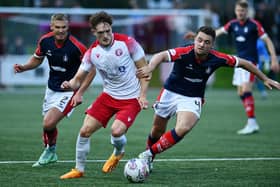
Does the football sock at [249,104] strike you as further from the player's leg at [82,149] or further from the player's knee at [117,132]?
the player's leg at [82,149]

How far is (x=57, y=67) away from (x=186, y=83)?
1998mm

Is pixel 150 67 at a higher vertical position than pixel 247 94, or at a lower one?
higher

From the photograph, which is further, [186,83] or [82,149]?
[186,83]

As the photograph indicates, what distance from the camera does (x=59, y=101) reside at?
1124cm

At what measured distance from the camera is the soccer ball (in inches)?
363

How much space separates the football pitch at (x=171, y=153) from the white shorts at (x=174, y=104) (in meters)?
0.76

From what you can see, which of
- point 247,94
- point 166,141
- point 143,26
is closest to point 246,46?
point 247,94

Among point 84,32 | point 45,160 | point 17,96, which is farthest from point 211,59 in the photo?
point 84,32

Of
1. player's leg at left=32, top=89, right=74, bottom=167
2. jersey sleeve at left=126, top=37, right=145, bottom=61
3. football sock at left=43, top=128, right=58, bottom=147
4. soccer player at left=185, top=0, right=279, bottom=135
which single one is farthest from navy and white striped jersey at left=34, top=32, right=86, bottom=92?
soccer player at left=185, top=0, right=279, bottom=135

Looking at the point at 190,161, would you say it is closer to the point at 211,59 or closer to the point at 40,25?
the point at 211,59

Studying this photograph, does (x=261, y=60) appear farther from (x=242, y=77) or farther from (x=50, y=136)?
(x=50, y=136)

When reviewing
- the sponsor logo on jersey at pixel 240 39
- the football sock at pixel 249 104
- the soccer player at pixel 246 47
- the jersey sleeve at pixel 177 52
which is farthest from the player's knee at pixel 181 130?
the sponsor logo on jersey at pixel 240 39

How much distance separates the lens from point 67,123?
57.4ft

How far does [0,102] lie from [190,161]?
1245cm
